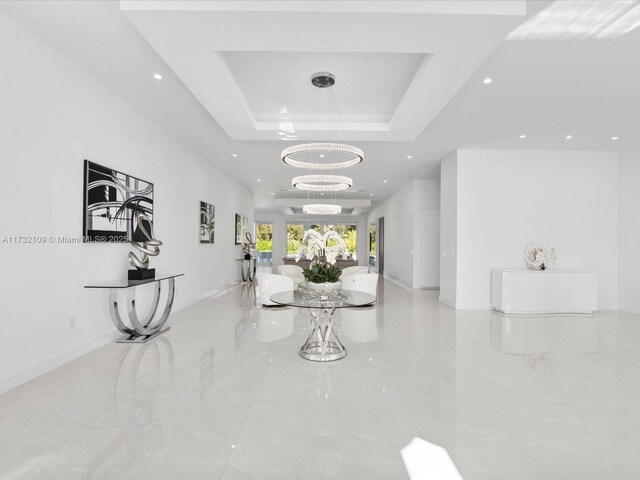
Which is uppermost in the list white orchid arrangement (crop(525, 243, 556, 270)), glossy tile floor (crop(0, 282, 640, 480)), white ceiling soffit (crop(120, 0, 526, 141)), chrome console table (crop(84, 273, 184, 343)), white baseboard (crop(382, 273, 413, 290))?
white ceiling soffit (crop(120, 0, 526, 141))

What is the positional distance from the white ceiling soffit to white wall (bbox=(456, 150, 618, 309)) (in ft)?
9.43

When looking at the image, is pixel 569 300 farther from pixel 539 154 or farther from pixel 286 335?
pixel 286 335

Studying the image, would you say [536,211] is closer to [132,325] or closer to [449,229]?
[449,229]

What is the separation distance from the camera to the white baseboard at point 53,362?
2934 millimetres

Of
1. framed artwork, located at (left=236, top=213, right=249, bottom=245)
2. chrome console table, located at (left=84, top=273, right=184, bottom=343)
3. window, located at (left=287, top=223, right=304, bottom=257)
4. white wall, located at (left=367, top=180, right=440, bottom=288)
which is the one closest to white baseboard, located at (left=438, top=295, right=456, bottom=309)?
white wall, located at (left=367, top=180, right=440, bottom=288)

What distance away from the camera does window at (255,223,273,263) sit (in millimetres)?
19547

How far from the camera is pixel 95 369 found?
3.39m

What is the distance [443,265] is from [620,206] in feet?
11.9

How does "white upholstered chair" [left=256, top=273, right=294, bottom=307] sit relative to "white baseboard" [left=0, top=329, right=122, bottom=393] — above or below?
above

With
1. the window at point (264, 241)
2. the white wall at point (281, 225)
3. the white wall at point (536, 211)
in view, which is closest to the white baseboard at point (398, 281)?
the white wall at point (536, 211)

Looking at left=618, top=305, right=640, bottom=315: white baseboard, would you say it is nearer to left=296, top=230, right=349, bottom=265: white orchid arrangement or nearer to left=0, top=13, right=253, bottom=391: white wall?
left=296, top=230, right=349, bottom=265: white orchid arrangement

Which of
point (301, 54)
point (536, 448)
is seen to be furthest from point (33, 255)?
point (536, 448)

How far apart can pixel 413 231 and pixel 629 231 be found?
4.67 meters

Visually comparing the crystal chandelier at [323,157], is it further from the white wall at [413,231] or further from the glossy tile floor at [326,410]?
the white wall at [413,231]
